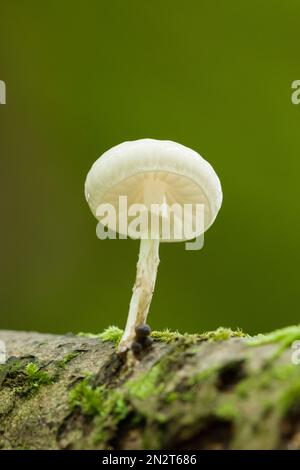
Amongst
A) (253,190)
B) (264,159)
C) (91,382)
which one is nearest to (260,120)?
(264,159)

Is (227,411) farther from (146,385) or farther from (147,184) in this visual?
(147,184)

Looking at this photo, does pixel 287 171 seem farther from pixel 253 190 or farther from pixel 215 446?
pixel 215 446

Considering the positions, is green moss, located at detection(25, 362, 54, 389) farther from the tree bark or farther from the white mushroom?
the white mushroom

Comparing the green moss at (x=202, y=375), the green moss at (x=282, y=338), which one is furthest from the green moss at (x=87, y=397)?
the green moss at (x=282, y=338)
